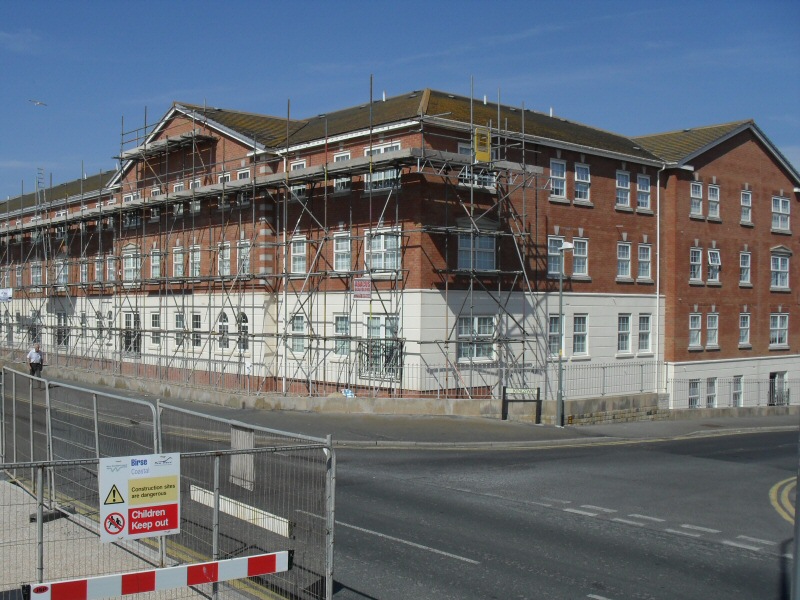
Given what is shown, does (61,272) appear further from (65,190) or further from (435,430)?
(435,430)

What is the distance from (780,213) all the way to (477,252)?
22.0 meters

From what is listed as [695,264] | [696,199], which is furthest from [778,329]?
[696,199]

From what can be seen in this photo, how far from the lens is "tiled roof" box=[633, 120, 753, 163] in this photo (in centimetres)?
3729

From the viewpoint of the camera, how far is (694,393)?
37500 mm

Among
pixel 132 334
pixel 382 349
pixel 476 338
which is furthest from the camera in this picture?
pixel 132 334

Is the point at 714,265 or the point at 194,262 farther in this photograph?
the point at 714,265

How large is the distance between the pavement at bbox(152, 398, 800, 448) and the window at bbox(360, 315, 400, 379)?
2795mm

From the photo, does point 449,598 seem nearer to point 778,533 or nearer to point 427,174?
point 778,533

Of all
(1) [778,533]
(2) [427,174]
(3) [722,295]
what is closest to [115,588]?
(1) [778,533]

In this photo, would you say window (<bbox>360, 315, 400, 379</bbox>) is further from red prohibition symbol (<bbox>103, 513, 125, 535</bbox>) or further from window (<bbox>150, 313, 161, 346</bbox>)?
red prohibition symbol (<bbox>103, 513, 125, 535</bbox>)

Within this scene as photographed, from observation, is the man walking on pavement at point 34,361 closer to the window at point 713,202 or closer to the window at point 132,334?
the window at point 132,334

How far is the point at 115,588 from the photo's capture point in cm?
702

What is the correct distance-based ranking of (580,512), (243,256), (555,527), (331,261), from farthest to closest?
(243,256)
(331,261)
(580,512)
(555,527)

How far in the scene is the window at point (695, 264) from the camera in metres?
37.4
